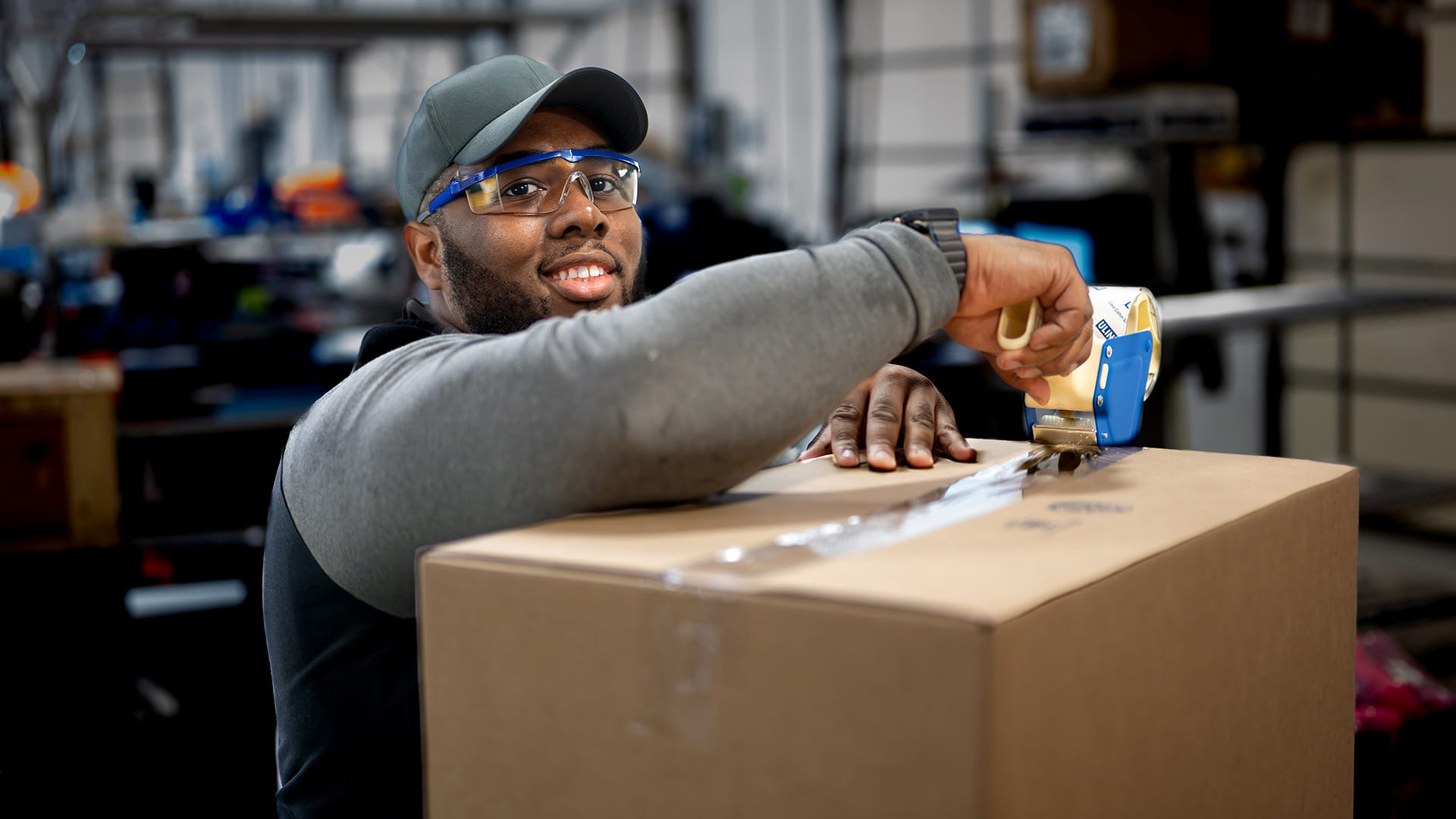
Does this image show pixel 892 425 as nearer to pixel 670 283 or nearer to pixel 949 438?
pixel 949 438

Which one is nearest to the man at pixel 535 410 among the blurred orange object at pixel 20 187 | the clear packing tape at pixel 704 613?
the clear packing tape at pixel 704 613

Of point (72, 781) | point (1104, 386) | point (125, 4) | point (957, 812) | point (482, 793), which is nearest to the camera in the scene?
point (957, 812)

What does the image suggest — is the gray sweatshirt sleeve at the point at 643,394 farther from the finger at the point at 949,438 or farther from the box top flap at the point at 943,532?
the finger at the point at 949,438

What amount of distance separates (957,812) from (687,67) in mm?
10503

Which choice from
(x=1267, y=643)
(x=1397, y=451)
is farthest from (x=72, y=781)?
(x=1397, y=451)

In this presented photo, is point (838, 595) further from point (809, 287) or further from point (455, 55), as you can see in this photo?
point (455, 55)

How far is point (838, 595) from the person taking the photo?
2.09ft

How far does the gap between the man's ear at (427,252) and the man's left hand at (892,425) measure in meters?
0.51

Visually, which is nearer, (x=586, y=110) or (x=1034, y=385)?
(x=1034, y=385)

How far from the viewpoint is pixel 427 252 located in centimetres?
149

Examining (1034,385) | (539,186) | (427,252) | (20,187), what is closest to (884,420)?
(1034,385)

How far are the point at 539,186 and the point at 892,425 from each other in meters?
0.50

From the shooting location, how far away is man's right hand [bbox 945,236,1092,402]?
983 millimetres

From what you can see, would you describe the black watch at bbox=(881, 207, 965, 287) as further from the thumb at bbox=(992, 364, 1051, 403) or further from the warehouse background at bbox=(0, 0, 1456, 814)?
the warehouse background at bbox=(0, 0, 1456, 814)
